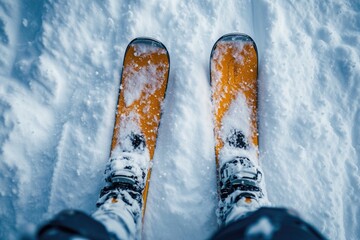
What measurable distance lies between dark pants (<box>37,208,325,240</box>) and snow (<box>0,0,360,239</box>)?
680 millimetres

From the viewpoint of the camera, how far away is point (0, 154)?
146 centimetres

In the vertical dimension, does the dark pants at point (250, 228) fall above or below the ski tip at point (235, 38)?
below

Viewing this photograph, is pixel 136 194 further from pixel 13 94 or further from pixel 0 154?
pixel 13 94

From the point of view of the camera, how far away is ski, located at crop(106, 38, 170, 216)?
5.19 feet

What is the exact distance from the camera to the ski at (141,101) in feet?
5.19

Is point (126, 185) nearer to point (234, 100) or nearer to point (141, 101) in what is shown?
point (141, 101)

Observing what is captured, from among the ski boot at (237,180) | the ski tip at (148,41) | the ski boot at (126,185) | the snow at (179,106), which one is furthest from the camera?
the ski tip at (148,41)

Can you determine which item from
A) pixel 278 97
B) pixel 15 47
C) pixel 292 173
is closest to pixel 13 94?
pixel 15 47

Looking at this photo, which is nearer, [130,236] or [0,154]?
[130,236]

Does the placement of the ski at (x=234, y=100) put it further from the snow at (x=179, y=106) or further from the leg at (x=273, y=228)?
the leg at (x=273, y=228)

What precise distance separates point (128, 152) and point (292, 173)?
0.96 meters

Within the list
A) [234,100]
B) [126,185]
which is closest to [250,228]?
[126,185]

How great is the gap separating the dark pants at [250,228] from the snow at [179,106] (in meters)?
0.68

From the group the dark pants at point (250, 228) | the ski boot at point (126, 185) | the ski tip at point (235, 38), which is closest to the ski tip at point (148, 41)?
the ski tip at point (235, 38)
